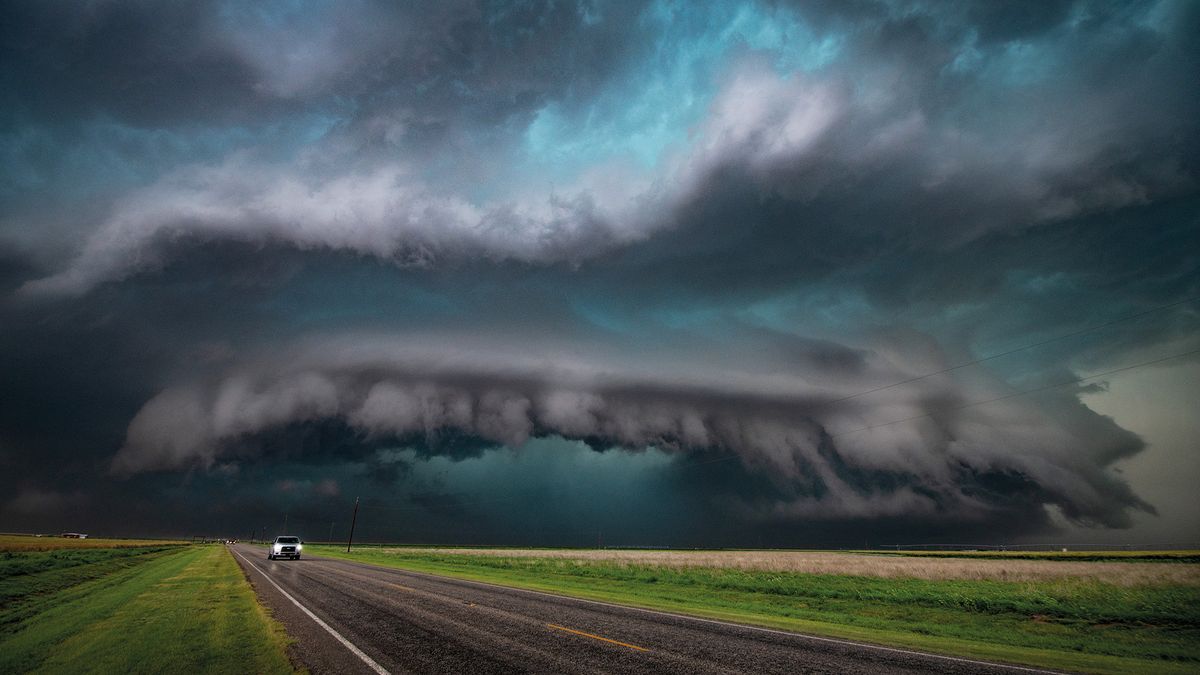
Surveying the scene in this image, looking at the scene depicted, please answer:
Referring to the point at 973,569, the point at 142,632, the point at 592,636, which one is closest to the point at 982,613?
the point at 592,636

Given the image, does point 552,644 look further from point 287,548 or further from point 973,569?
point 287,548

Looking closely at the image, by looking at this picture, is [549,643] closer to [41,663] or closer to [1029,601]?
[41,663]

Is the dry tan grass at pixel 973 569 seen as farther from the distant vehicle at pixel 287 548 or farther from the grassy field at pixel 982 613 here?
the distant vehicle at pixel 287 548

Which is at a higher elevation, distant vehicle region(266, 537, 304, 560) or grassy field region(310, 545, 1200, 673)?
grassy field region(310, 545, 1200, 673)

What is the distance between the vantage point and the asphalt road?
31.0ft

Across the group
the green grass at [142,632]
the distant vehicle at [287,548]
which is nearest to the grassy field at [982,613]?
the green grass at [142,632]

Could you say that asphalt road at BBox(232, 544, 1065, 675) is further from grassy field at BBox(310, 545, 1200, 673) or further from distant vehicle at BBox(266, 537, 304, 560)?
distant vehicle at BBox(266, 537, 304, 560)

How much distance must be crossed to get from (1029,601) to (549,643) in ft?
71.5

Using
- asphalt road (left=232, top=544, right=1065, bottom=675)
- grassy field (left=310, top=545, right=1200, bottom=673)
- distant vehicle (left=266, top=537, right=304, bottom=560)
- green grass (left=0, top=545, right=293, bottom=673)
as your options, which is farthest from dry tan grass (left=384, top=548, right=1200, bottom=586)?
green grass (left=0, top=545, right=293, bottom=673)

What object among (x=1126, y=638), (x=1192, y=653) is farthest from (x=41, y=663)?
(x=1126, y=638)

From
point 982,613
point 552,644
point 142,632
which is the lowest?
point 982,613

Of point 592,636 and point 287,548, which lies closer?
point 592,636

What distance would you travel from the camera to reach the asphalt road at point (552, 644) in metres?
9.45

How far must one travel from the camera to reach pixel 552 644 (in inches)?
440
